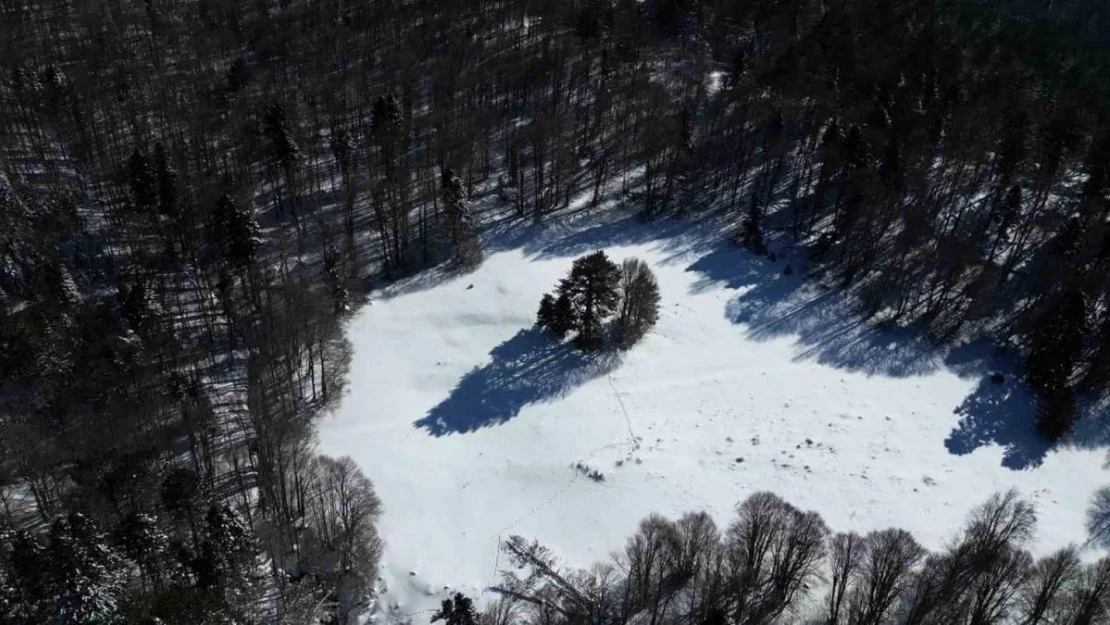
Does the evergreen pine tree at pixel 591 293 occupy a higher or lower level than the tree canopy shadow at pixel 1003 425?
higher

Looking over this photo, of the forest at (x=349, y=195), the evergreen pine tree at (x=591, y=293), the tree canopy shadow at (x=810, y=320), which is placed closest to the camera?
the forest at (x=349, y=195)

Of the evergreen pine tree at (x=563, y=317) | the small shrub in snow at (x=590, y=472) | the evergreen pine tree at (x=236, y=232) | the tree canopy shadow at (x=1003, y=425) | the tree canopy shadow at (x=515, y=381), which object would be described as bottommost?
the tree canopy shadow at (x=1003, y=425)

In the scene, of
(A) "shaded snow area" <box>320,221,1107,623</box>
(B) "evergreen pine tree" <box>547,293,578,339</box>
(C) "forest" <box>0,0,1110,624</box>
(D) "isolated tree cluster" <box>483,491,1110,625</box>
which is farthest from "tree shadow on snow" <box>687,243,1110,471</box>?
(B) "evergreen pine tree" <box>547,293,578,339</box>

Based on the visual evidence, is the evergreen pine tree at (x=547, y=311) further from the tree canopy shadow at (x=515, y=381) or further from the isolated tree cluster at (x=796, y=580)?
the isolated tree cluster at (x=796, y=580)

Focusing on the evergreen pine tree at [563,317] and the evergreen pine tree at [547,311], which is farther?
the evergreen pine tree at [547,311]

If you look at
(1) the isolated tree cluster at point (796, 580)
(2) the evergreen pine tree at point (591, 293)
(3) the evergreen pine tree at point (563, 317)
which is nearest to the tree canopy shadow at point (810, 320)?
(2) the evergreen pine tree at point (591, 293)

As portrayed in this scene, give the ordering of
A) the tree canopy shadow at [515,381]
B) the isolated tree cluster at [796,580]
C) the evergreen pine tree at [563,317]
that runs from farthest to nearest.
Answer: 1. the evergreen pine tree at [563,317]
2. the tree canopy shadow at [515,381]
3. the isolated tree cluster at [796,580]
